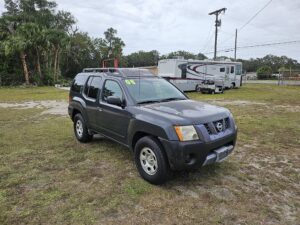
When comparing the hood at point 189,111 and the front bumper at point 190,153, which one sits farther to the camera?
the hood at point 189,111

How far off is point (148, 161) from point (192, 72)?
17763mm

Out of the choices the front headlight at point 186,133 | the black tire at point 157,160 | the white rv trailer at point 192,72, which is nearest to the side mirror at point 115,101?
the black tire at point 157,160

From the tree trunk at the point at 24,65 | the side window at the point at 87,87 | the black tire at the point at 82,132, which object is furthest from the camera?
the tree trunk at the point at 24,65

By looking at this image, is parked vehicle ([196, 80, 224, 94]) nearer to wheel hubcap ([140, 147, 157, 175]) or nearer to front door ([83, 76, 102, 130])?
front door ([83, 76, 102, 130])

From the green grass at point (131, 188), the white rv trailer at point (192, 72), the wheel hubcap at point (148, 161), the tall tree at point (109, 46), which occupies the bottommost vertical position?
the green grass at point (131, 188)

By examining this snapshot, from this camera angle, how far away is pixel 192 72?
68.6 feet

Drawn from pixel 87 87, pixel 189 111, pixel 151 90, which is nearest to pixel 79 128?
pixel 87 87

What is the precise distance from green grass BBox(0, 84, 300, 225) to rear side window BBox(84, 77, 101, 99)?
119 cm

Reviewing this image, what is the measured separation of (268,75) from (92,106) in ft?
172

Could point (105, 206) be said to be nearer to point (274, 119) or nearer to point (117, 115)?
point (117, 115)

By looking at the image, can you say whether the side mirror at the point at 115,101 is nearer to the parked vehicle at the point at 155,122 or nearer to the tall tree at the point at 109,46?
the parked vehicle at the point at 155,122

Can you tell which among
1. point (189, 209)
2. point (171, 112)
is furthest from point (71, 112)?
point (189, 209)

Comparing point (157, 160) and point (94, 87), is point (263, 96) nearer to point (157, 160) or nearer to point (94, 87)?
point (94, 87)

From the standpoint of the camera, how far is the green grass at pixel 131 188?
3113mm
